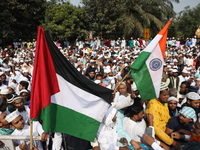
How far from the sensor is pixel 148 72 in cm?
362

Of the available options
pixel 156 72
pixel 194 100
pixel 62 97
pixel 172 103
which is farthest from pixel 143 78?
pixel 62 97

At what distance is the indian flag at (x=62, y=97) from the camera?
2506 mm

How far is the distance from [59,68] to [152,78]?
1.70 meters

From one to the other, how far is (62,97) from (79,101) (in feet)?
0.82

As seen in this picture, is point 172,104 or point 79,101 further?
point 172,104

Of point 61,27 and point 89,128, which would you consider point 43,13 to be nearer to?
point 61,27

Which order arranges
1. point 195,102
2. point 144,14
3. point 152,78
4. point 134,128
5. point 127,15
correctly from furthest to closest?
point 127,15 → point 144,14 → point 195,102 → point 152,78 → point 134,128

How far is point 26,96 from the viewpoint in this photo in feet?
14.9

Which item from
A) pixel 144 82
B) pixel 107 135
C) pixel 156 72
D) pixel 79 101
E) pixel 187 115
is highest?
pixel 156 72

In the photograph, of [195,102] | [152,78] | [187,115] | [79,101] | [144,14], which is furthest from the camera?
[144,14]

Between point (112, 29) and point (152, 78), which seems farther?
point (112, 29)

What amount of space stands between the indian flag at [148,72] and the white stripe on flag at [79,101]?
0.87 m

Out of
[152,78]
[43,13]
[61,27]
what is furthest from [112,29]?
[152,78]

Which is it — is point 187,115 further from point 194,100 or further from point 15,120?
point 15,120
